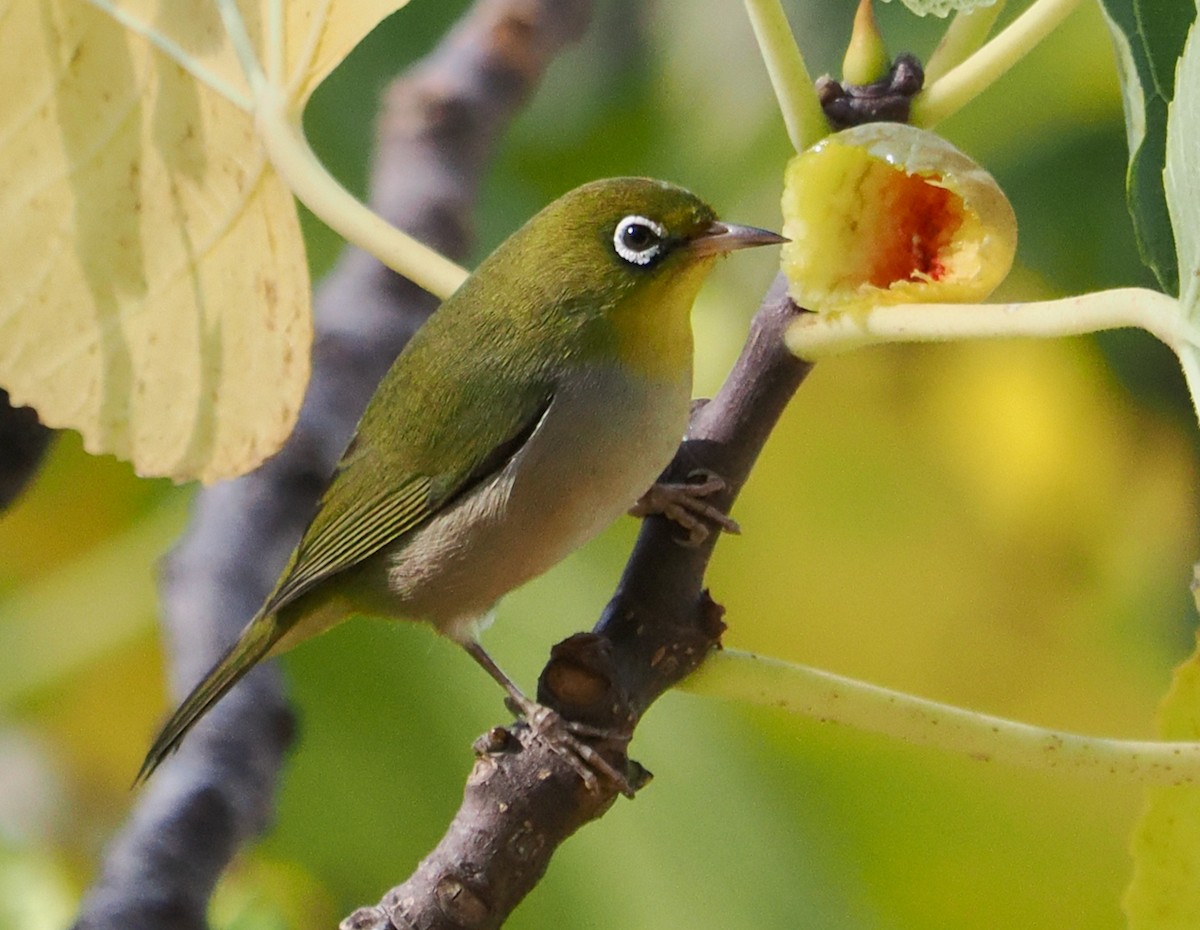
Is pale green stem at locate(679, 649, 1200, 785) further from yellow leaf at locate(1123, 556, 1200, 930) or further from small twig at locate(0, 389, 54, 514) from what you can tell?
small twig at locate(0, 389, 54, 514)

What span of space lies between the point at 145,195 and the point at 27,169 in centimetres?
5

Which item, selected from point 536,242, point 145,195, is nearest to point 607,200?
point 536,242

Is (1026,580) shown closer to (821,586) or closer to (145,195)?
(821,586)

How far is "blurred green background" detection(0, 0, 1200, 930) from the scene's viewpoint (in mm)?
896

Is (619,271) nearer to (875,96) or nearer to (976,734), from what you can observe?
(875,96)

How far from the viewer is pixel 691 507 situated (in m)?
0.48

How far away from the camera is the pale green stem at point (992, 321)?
36cm

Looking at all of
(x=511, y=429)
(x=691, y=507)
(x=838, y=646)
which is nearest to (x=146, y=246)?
(x=511, y=429)

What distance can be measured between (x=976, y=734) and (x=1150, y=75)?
0.68 ft

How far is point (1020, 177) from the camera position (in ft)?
3.40

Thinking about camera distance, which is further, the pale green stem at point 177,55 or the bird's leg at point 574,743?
the pale green stem at point 177,55

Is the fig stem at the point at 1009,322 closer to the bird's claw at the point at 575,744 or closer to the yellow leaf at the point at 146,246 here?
the bird's claw at the point at 575,744

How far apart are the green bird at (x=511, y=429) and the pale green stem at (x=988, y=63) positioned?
0.10 m

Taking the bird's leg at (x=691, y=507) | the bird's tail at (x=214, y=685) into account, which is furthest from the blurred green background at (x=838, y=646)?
the bird's leg at (x=691, y=507)
